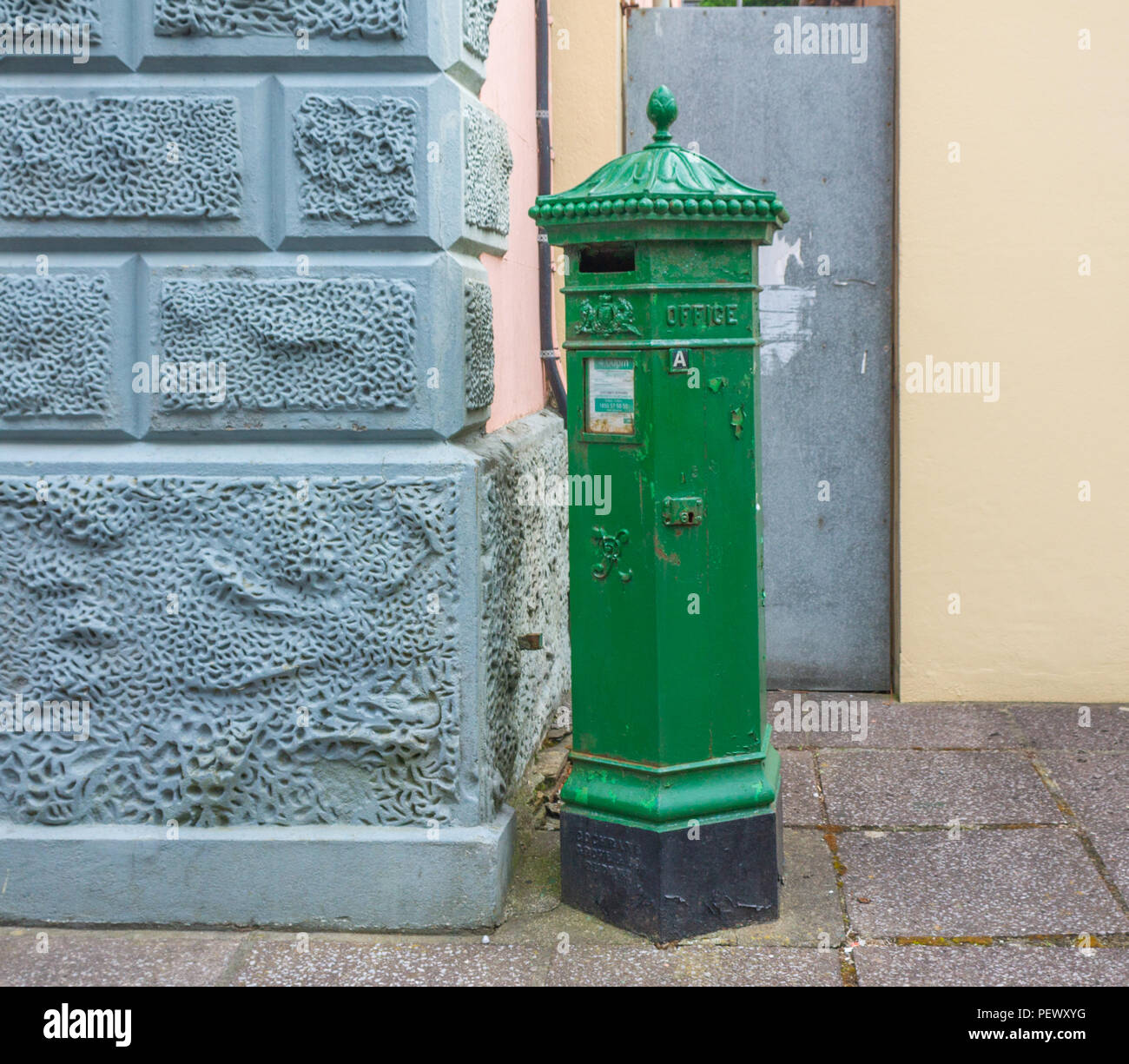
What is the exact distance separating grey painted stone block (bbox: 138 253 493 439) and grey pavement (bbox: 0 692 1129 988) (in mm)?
1345

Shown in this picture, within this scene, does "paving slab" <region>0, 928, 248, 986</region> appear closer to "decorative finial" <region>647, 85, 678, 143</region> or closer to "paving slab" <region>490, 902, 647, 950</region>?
"paving slab" <region>490, 902, 647, 950</region>

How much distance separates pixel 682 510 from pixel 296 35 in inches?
61.7

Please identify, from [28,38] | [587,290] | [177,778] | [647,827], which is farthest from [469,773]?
[28,38]

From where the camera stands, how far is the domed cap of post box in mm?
3449

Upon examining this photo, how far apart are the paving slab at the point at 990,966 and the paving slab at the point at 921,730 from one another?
1592 mm

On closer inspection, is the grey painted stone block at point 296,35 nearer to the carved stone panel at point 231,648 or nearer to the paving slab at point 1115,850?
the carved stone panel at point 231,648

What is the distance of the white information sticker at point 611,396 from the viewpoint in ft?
11.8

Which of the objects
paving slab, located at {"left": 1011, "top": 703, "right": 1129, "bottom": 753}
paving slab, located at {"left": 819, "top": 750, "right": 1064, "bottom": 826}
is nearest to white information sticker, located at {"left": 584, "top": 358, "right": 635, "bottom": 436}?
paving slab, located at {"left": 819, "top": 750, "right": 1064, "bottom": 826}

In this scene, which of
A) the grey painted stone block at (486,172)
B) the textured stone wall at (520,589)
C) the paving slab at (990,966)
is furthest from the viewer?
the textured stone wall at (520,589)

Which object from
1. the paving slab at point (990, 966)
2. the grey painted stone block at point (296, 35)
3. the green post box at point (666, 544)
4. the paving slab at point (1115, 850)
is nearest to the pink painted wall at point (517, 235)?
the grey painted stone block at point (296, 35)

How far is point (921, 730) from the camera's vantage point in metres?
5.28

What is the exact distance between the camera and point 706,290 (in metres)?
3.54

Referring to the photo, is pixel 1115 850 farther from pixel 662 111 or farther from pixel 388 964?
pixel 662 111

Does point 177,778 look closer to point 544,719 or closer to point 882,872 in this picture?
point 544,719
